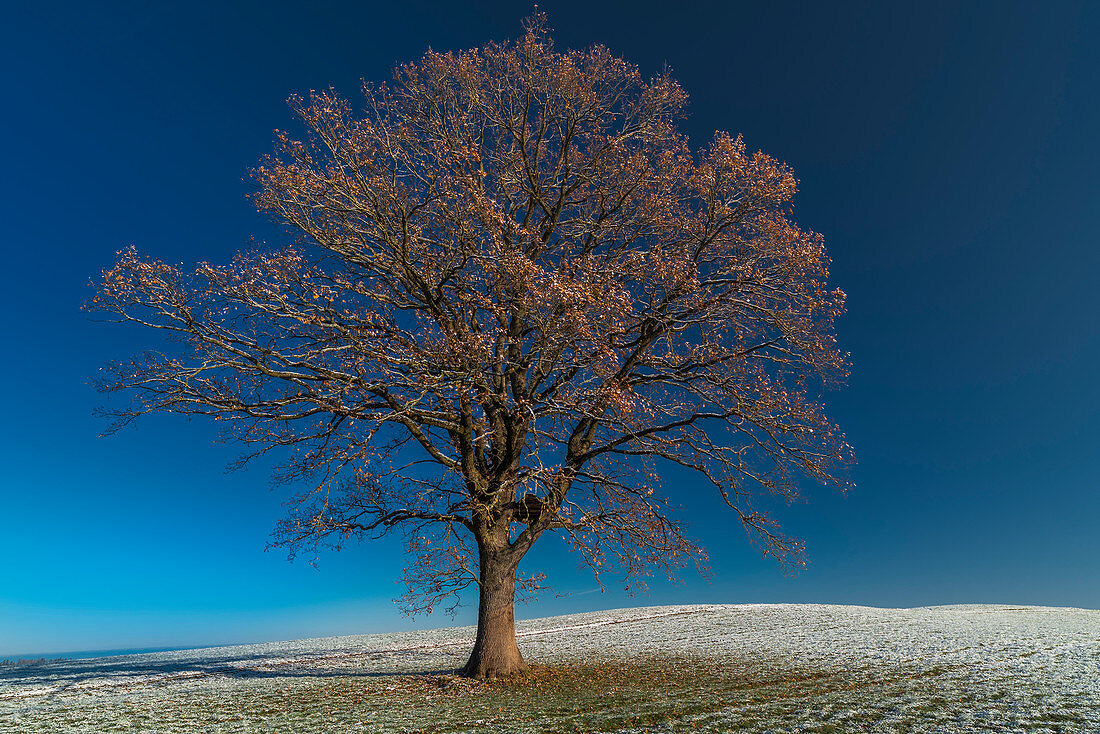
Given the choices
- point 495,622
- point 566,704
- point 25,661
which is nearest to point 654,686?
point 566,704

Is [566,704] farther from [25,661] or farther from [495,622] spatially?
[25,661]

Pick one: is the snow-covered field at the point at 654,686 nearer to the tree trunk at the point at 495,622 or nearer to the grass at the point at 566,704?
the grass at the point at 566,704

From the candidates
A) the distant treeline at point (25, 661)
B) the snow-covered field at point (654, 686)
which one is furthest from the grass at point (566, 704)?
the distant treeline at point (25, 661)

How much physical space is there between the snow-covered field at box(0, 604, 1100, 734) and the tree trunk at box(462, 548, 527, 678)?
3.01 ft

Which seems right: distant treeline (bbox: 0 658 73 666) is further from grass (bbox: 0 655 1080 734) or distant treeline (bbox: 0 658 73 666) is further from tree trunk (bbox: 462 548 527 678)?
tree trunk (bbox: 462 548 527 678)

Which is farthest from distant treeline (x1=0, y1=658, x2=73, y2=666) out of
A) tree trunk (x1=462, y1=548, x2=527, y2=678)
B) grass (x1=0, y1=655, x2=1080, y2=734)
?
tree trunk (x1=462, y1=548, x2=527, y2=678)

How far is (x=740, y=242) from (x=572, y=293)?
750 cm

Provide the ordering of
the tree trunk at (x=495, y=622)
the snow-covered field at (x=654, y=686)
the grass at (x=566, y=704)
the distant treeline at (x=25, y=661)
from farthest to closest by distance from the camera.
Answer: the distant treeline at (x=25, y=661) < the tree trunk at (x=495, y=622) < the snow-covered field at (x=654, y=686) < the grass at (x=566, y=704)

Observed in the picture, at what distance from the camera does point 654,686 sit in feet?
54.2

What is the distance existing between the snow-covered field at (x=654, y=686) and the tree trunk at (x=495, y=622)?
3.01ft

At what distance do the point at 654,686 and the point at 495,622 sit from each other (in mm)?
5048

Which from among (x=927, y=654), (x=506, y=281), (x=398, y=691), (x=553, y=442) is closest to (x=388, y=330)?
(x=506, y=281)

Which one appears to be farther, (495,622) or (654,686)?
(495,622)

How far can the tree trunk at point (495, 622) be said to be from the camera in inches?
731
